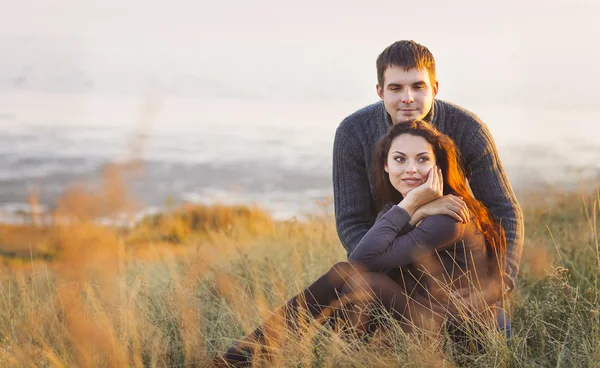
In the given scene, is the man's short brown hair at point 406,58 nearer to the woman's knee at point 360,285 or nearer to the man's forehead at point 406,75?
the man's forehead at point 406,75

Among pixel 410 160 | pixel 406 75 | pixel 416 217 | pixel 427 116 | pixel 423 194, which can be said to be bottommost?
pixel 416 217

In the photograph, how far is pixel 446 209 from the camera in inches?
125

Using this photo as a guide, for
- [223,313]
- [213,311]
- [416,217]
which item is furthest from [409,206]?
[213,311]

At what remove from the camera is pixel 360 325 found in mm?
3234

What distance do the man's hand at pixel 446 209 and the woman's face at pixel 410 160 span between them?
15cm

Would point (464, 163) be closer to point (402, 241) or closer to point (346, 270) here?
point (402, 241)

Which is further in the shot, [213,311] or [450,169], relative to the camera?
[213,311]

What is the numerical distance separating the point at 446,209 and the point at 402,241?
0.76 feet

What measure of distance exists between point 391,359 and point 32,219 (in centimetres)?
151

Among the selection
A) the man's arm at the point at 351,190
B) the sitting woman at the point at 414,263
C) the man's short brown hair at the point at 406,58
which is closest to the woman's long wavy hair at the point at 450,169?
the sitting woman at the point at 414,263

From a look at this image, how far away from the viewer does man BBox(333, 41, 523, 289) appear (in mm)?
3586

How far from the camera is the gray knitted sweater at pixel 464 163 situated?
3.73 metres

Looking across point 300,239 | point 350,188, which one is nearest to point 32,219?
point 350,188

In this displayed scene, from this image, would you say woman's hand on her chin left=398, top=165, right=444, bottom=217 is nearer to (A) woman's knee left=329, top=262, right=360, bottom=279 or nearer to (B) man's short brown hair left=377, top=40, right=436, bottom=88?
(A) woman's knee left=329, top=262, right=360, bottom=279
